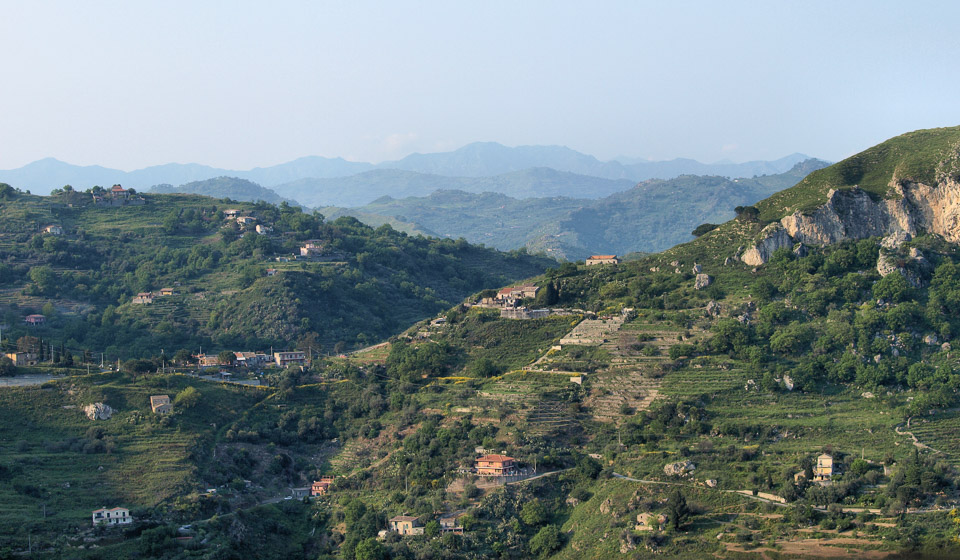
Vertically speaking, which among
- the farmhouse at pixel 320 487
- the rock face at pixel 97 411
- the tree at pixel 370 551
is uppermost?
the rock face at pixel 97 411

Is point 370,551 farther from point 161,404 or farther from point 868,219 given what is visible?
point 868,219

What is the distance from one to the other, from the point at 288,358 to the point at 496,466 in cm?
2462

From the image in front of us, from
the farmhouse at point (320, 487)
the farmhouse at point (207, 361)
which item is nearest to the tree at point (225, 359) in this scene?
the farmhouse at point (207, 361)

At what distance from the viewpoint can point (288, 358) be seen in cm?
6850

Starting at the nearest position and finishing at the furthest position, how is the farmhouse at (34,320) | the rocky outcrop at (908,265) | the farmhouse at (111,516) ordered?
the farmhouse at (111,516) → the rocky outcrop at (908,265) → the farmhouse at (34,320)

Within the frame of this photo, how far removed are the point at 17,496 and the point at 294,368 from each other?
2105 centimetres

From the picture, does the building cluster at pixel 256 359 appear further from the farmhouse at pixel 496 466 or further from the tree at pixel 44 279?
the farmhouse at pixel 496 466

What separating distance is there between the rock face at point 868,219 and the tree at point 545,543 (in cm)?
2591

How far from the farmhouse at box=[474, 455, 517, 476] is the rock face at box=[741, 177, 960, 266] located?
22997 mm

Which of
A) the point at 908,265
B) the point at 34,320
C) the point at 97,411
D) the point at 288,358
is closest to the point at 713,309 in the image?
the point at 908,265

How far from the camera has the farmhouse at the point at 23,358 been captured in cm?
5978

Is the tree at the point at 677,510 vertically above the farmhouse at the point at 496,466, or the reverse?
the farmhouse at the point at 496,466

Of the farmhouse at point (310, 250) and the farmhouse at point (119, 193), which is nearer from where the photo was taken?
the farmhouse at point (310, 250)

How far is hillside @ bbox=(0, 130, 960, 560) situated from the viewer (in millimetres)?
42969
